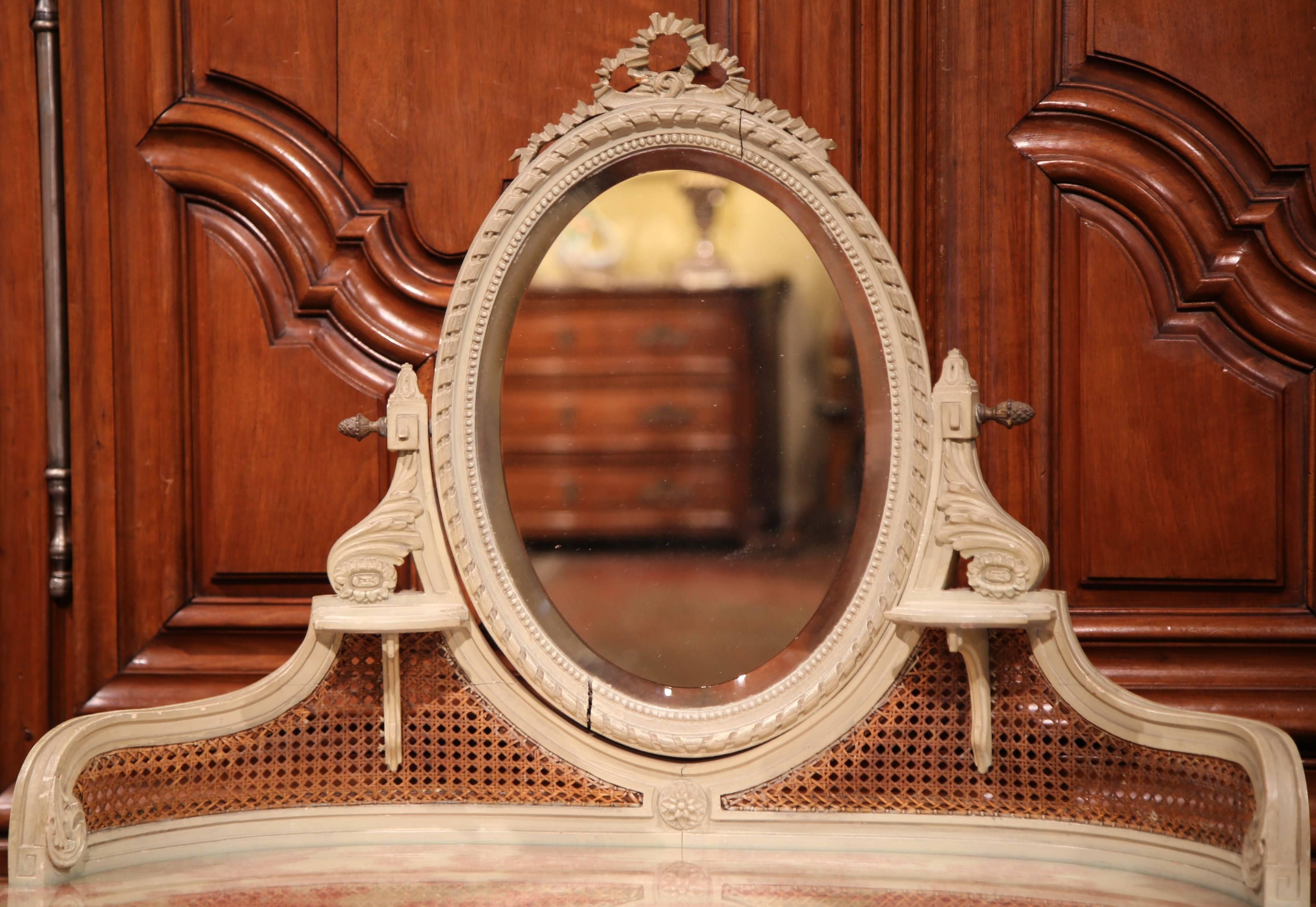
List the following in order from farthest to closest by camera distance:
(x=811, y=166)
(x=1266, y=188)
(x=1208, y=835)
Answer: (x=1266, y=188), (x=811, y=166), (x=1208, y=835)

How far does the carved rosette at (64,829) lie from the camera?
89 cm

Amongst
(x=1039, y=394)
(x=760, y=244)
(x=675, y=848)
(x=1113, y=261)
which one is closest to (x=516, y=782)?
(x=675, y=848)

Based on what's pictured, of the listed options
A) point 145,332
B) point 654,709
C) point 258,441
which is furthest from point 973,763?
point 145,332

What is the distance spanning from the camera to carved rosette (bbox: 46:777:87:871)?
89 centimetres

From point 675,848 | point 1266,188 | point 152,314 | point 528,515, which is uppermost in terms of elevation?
point 1266,188

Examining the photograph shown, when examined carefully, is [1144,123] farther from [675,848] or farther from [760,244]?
[675,848]

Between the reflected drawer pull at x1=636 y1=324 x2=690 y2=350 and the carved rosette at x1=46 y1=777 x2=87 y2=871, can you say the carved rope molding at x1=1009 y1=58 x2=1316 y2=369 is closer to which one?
the reflected drawer pull at x1=636 y1=324 x2=690 y2=350

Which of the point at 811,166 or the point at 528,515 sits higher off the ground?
the point at 811,166

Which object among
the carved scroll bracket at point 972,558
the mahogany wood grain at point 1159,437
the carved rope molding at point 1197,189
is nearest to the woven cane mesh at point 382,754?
the carved scroll bracket at point 972,558

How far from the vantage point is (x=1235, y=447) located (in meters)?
1.25

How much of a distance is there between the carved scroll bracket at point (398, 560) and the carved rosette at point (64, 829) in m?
0.24

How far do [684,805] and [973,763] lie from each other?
10.5 inches

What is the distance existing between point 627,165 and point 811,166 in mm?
171

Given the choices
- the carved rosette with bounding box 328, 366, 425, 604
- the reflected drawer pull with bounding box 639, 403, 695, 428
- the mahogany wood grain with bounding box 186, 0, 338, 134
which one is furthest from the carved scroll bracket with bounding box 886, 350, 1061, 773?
the mahogany wood grain with bounding box 186, 0, 338, 134
